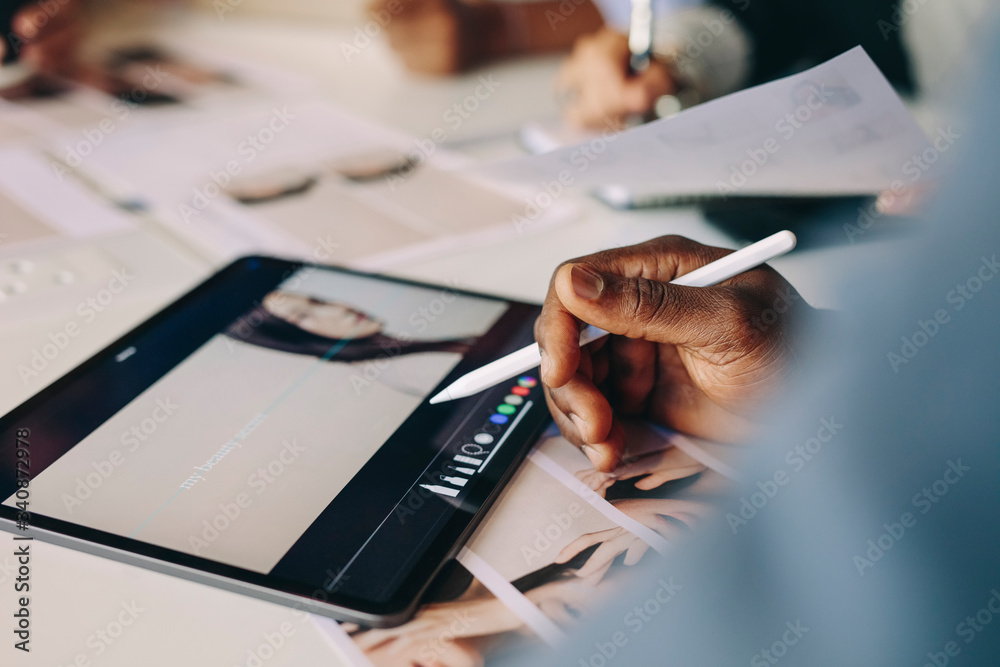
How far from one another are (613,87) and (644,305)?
599 mm

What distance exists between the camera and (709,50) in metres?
1.04

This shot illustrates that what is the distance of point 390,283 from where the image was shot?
613mm

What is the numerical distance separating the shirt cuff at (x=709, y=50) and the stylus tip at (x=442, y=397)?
2.22 ft

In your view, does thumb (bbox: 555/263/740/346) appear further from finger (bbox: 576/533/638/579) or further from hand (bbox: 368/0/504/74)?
hand (bbox: 368/0/504/74)

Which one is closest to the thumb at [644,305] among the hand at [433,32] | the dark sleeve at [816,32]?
the dark sleeve at [816,32]

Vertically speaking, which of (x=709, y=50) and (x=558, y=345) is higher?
(x=709, y=50)

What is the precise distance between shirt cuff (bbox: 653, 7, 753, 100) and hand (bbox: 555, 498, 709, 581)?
0.70 metres

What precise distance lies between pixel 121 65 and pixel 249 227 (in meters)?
0.70

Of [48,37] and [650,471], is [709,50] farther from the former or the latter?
[48,37]

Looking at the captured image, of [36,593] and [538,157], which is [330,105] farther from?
[36,593]

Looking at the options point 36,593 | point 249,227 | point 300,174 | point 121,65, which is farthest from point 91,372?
point 121,65

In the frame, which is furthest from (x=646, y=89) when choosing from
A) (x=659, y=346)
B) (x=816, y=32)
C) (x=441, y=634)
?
(x=441, y=634)

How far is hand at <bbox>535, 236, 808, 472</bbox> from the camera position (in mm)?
415

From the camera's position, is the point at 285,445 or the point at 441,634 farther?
the point at 285,445
